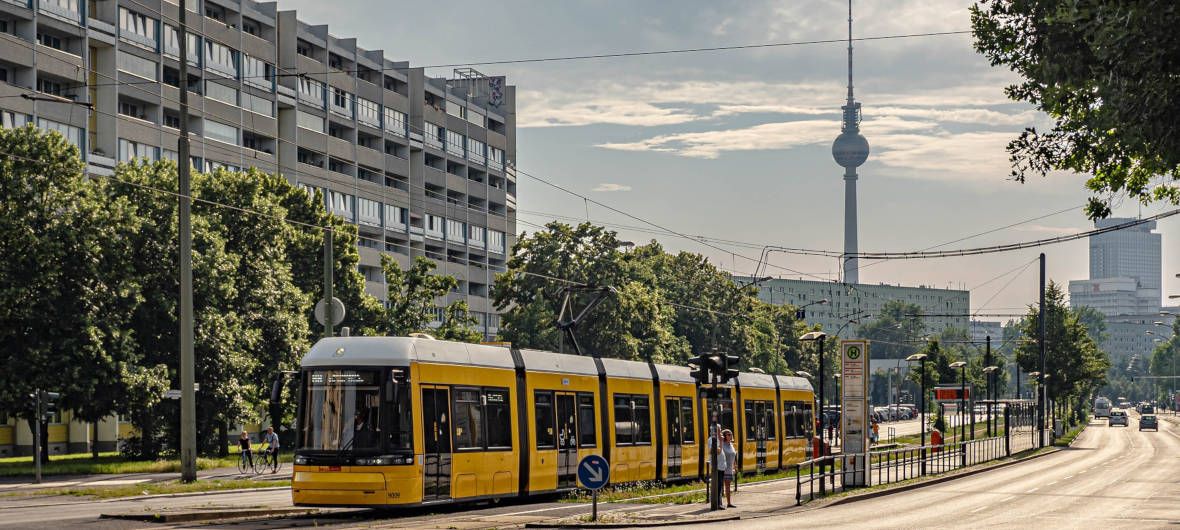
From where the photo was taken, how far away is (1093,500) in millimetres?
30938

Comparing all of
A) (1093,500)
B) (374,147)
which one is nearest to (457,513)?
(1093,500)

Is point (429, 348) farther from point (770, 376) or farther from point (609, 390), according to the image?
point (770, 376)

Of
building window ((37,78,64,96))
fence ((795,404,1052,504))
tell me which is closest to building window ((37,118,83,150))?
building window ((37,78,64,96))

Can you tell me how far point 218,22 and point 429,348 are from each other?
60856 mm

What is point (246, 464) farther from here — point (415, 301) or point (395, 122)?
point (395, 122)

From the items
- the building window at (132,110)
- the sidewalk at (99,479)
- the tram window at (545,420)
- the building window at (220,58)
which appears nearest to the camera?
the tram window at (545,420)

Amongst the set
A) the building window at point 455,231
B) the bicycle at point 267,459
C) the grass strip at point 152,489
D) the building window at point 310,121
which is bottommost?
the bicycle at point 267,459

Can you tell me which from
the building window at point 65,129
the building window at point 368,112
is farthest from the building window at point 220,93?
the building window at point 368,112

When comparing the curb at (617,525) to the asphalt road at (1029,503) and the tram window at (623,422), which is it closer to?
the asphalt road at (1029,503)

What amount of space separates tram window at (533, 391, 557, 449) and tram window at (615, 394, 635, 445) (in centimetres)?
284

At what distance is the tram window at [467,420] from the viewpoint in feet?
73.2

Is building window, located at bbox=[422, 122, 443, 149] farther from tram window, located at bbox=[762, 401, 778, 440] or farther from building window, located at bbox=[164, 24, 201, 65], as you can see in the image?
tram window, located at bbox=[762, 401, 778, 440]

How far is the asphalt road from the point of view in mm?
23375

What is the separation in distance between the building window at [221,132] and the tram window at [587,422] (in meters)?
54.7
